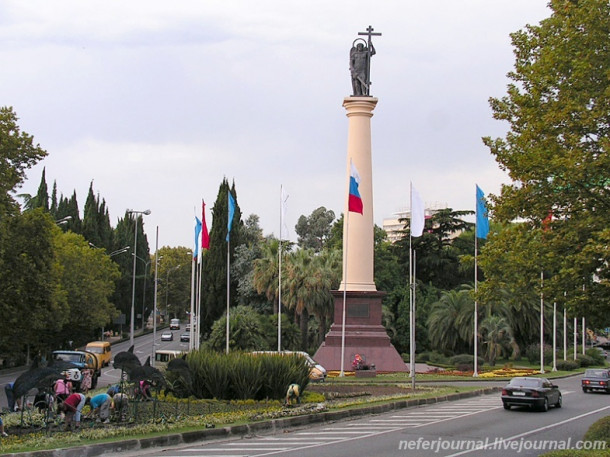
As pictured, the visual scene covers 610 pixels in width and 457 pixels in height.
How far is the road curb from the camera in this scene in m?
15.0

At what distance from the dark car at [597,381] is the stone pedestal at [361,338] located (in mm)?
12994

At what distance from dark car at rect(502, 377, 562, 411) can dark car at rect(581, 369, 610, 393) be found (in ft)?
32.0

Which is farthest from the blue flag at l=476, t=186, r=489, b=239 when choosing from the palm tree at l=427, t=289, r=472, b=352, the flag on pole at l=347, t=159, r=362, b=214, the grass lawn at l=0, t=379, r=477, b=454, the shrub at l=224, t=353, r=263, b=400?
the palm tree at l=427, t=289, r=472, b=352

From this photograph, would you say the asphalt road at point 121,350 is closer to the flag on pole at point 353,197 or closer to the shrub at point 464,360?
the flag on pole at point 353,197

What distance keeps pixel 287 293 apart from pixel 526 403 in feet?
105

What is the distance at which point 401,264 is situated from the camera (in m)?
76.6

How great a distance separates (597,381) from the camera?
3425 centimetres

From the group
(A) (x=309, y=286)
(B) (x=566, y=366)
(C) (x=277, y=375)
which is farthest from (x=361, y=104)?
(C) (x=277, y=375)

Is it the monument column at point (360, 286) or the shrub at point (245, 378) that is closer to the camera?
the shrub at point (245, 378)

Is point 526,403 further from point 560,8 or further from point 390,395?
point 560,8

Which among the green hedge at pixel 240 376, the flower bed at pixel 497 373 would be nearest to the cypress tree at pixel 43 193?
the flower bed at pixel 497 373

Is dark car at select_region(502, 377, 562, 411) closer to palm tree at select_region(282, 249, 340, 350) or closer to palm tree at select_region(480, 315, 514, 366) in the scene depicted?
palm tree at select_region(480, 315, 514, 366)

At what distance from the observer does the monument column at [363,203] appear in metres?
47.3

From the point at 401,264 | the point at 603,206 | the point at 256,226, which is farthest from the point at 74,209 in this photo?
the point at 603,206
